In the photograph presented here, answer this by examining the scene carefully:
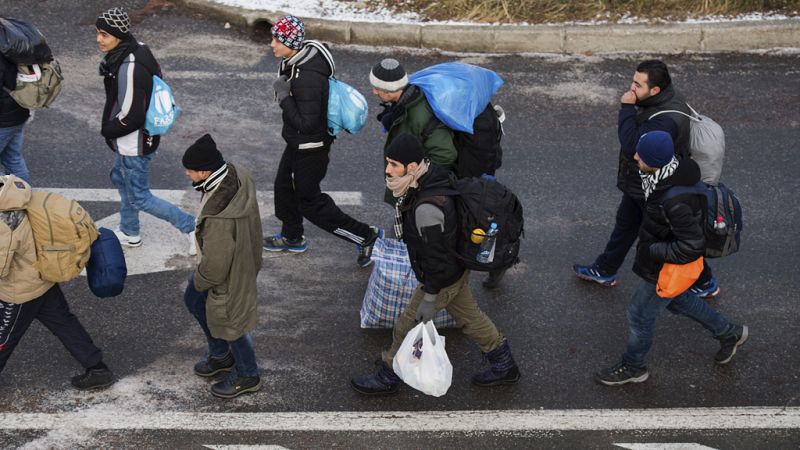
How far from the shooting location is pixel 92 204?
289 inches

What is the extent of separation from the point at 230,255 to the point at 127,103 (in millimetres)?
2011

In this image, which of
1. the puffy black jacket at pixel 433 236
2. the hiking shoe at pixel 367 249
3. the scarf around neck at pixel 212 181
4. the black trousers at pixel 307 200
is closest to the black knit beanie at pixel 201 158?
the scarf around neck at pixel 212 181

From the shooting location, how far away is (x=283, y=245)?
6.89m

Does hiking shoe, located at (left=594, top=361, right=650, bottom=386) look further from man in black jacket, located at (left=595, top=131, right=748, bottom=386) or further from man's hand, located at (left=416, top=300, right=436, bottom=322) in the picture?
man's hand, located at (left=416, top=300, right=436, bottom=322)

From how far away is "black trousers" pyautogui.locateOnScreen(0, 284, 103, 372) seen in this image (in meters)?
5.04

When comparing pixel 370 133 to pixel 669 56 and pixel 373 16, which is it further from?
pixel 669 56

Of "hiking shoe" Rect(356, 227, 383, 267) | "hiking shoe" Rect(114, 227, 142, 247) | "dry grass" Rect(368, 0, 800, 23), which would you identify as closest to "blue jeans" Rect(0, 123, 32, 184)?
"hiking shoe" Rect(114, 227, 142, 247)

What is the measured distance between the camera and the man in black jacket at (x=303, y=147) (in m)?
6.16

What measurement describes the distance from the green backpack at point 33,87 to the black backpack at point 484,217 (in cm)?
316

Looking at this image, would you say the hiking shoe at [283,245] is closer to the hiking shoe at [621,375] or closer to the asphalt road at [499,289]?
the asphalt road at [499,289]

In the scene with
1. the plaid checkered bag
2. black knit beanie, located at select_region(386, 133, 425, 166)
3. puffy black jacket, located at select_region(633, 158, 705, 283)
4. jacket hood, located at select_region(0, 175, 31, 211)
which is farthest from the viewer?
the plaid checkered bag

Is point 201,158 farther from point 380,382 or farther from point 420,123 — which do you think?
point 380,382

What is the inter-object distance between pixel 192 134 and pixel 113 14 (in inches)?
90.0

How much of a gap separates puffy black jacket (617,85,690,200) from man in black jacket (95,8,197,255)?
2.83 m
